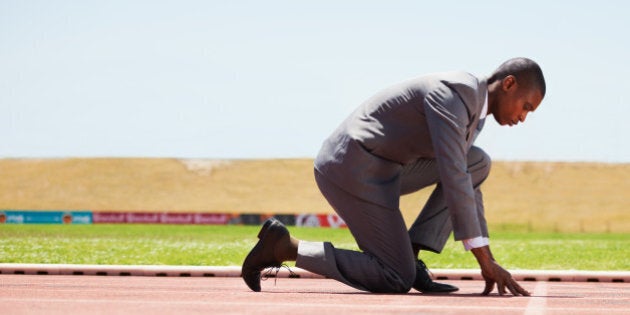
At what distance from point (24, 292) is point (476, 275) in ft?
12.7

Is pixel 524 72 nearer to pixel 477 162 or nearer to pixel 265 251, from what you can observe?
pixel 477 162

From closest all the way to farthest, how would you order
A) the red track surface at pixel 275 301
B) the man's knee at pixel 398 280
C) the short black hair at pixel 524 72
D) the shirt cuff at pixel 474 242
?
the red track surface at pixel 275 301
the shirt cuff at pixel 474 242
the short black hair at pixel 524 72
the man's knee at pixel 398 280

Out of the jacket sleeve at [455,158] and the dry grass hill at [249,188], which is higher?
the jacket sleeve at [455,158]

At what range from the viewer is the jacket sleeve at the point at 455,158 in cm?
611

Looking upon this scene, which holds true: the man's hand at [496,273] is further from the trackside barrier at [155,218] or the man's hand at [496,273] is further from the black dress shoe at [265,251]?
the trackside barrier at [155,218]

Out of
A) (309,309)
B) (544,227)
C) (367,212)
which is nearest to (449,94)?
(367,212)

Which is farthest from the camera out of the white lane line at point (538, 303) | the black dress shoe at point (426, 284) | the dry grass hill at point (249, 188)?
the dry grass hill at point (249, 188)

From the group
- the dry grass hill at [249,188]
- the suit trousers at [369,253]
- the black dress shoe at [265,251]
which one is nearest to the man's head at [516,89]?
the suit trousers at [369,253]

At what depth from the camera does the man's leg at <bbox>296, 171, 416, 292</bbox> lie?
650 centimetres

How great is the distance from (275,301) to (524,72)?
1.96 meters

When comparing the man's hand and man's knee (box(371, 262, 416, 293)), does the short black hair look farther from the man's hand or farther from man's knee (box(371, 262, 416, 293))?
man's knee (box(371, 262, 416, 293))

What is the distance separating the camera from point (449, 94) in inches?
244

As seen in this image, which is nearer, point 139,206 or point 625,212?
point 625,212

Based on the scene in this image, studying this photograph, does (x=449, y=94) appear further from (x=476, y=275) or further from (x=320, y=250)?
(x=476, y=275)
